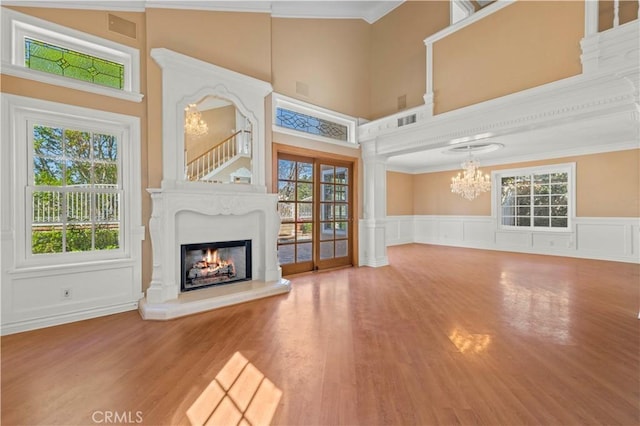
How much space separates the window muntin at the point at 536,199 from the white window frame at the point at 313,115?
5.43 metres

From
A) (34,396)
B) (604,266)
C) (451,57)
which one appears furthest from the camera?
(604,266)

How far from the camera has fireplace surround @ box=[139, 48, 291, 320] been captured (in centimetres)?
337

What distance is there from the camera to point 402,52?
559 cm

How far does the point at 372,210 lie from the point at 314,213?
4.38 feet

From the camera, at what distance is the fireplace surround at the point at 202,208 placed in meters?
3.37

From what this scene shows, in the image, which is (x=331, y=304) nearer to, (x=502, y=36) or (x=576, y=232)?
(x=502, y=36)

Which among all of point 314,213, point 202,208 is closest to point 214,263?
point 202,208

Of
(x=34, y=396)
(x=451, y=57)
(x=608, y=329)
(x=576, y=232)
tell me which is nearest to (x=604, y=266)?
(x=576, y=232)

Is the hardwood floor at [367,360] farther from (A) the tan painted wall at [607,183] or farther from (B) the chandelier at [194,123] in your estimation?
(A) the tan painted wall at [607,183]

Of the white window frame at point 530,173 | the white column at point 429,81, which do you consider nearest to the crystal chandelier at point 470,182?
the white window frame at point 530,173

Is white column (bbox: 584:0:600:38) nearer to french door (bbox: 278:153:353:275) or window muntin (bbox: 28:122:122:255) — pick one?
french door (bbox: 278:153:353:275)

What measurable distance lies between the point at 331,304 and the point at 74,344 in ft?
8.58

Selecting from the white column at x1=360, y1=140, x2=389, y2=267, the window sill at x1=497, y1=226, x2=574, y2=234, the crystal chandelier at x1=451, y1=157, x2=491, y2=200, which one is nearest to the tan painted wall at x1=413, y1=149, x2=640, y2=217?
the window sill at x1=497, y1=226, x2=574, y2=234

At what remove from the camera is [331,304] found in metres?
3.67
